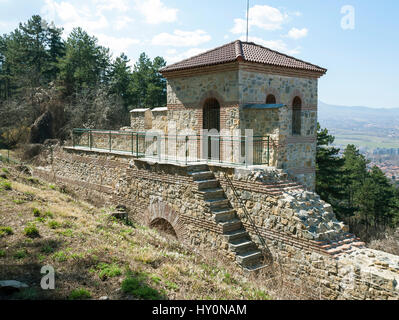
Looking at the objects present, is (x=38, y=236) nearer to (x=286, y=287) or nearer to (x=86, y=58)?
(x=286, y=287)

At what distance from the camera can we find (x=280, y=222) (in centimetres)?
867

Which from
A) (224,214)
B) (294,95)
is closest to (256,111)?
(294,95)

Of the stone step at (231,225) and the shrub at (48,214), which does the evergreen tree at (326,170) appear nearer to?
the stone step at (231,225)

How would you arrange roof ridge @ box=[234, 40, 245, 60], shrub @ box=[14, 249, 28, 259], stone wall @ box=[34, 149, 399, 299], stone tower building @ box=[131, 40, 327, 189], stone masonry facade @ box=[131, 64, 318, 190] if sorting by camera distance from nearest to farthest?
shrub @ box=[14, 249, 28, 259]
stone wall @ box=[34, 149, 399, 299]
stone masonry facade @ box=[131, 64, 318, 190]
stone tower building @ box=[131, 40, 327, 189]
roof ridge @ box=[234, 40, 245, 60]

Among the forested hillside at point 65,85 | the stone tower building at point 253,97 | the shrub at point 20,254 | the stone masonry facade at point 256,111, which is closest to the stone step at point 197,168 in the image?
the stone masonry facade at point 256,111

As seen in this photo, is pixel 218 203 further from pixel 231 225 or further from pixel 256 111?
pixel 256 111

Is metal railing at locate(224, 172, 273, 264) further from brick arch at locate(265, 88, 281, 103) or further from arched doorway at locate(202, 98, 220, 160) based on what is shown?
brick arch at locate(265, 88, 281, 103)

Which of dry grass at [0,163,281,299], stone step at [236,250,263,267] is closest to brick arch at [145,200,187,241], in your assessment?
dry grass at [0,163,281,299]

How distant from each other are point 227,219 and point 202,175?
5.52 feet

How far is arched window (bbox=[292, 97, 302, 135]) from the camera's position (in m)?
14.6

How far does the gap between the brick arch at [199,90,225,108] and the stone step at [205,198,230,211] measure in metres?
Result: 4.47

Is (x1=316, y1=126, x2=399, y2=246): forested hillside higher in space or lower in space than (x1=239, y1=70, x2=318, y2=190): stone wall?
lower

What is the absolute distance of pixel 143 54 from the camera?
3484 cm

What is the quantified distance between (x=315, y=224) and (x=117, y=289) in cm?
515
